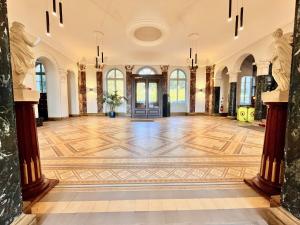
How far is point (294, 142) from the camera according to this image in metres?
1.48

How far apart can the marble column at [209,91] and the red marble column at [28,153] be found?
12.2 metres

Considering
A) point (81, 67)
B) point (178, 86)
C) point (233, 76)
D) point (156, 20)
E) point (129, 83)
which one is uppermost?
point (156, 20)

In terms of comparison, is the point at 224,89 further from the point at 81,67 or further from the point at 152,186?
the point at 152,186

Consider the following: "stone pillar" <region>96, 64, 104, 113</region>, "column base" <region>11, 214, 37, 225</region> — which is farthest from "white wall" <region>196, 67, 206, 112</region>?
"column base" <region>11, 214, 37, 225</region>

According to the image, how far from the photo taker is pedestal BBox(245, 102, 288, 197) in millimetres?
2125

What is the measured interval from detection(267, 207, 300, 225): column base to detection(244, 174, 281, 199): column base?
22.7 inches

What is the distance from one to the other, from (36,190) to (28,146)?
57 centimetres

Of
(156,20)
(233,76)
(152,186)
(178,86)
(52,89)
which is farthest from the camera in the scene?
(178,86)

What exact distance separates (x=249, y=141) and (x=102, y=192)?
4504 millimetres

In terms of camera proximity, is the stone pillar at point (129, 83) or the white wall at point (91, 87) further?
the stone pillar at point (129, 83)

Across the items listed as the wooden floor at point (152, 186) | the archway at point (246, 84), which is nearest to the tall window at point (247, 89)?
the archway at point (246, 84)

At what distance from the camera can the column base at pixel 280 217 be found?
4.73ft

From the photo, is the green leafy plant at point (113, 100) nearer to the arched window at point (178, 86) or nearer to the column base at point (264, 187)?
the arched window at point (178, 86)

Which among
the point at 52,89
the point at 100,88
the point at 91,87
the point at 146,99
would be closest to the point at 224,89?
the point at 146,99
